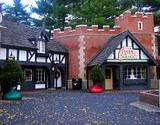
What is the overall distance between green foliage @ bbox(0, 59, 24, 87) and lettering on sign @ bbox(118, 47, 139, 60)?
37.8 feet

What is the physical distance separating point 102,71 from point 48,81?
526 cm

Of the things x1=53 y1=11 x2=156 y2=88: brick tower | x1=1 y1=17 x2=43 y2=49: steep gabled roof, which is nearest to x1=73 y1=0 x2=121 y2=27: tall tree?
x1=53 y1=11 x2=156 y2=88: brick tower

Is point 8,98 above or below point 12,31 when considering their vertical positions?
below

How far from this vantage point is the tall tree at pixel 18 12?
52.9 m

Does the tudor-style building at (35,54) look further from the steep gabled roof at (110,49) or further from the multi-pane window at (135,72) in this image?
the multi-pane window at (135,72)

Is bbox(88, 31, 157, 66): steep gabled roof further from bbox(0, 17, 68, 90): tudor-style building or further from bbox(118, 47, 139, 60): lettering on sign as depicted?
bbox(0, 17, 68, 90): tudor-style building

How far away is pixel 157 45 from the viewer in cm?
3897

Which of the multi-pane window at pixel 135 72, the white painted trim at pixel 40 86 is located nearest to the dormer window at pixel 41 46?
the white painted trim at pixel 40 86

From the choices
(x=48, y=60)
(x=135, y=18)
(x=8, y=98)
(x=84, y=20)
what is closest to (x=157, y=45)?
(x=135, y=18)

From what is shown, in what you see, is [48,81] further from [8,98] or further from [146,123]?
[146,123]

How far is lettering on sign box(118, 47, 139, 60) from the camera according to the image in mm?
31141

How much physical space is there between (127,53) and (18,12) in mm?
26524

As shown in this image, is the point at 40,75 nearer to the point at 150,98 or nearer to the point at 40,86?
the point at 40,86

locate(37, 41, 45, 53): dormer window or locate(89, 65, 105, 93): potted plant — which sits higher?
locate(37, 41, 45, 53): dormer window
